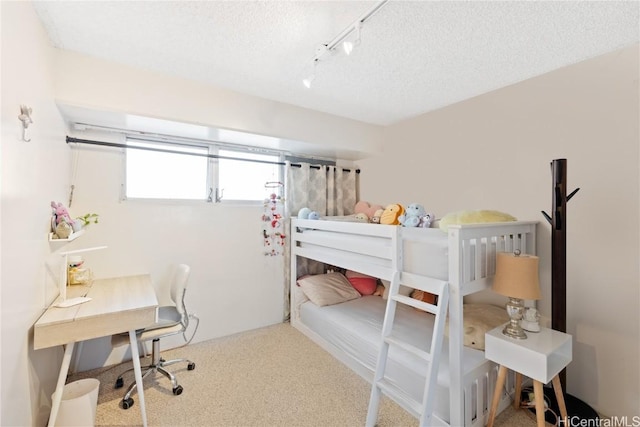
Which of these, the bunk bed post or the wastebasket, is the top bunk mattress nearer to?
the bunk bed post

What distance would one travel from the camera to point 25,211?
4.45 feet

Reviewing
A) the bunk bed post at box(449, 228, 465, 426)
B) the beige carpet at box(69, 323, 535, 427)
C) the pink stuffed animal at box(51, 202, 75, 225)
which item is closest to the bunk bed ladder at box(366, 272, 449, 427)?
the bunk bed post at box(449, 228, 465, 426)

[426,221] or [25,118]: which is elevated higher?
[25,118]

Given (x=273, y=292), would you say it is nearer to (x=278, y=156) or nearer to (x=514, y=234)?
(x=278, y=156)

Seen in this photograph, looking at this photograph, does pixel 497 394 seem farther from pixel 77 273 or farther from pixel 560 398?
pixel 77 273

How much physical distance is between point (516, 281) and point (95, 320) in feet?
8.24

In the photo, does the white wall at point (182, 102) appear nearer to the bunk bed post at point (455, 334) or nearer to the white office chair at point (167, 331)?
the white office chair at point (167, 331)

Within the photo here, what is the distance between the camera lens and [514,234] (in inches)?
78.9

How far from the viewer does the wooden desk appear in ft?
4.91

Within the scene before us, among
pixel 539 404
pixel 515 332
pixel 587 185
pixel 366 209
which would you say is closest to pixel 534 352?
pixel 515 332

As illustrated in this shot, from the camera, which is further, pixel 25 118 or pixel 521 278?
pixel 521 278

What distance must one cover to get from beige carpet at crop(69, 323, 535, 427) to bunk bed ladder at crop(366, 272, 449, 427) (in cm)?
25

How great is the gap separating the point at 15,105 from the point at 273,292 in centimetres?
267

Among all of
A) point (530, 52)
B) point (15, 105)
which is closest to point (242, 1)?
point (15, 105)
